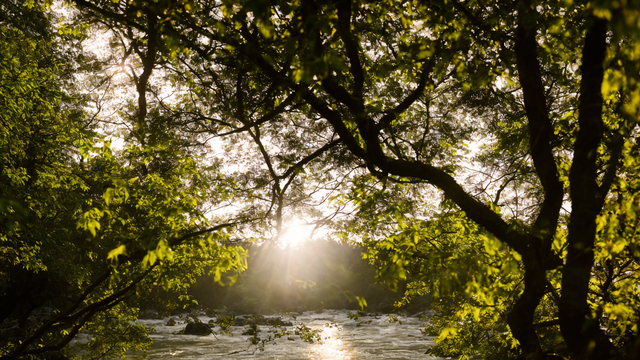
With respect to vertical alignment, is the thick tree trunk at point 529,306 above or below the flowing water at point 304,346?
above

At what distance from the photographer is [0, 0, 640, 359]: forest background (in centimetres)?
268

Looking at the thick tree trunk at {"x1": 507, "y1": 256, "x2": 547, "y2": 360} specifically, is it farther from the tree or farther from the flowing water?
the flowing water

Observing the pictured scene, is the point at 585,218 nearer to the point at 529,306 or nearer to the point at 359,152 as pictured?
the point at 529,306

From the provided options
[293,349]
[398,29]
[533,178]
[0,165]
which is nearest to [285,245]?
[398,29]

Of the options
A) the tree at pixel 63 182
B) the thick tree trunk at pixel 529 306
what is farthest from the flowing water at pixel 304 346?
the thick tree trunk at pixel 529 306

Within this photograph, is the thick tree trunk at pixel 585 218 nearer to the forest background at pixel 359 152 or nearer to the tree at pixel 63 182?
the forest background at pixel 359 152

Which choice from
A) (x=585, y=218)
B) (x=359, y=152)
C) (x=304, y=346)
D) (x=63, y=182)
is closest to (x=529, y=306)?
(x=585, y=218)

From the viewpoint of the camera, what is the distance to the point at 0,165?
25.7 ft

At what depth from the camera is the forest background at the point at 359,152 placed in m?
2.68

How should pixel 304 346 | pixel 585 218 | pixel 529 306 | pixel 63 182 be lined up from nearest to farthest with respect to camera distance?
pixel 585 218
pixel 529 306
pixel 63 182
pixel 304 346

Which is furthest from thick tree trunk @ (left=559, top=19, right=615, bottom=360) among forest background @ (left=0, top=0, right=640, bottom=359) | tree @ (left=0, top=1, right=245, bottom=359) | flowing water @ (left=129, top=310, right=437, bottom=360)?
flowing water @ (left=129, top=310, right=437, bottom=360)

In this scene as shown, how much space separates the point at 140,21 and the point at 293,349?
60.6ft

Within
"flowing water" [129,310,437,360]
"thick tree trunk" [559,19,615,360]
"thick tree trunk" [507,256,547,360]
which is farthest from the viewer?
"flowing water" [129,310,437,360]

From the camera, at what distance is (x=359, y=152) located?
3.47 m
